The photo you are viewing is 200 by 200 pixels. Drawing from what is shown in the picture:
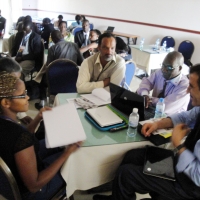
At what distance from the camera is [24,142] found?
1005mm

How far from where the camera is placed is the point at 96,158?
1318mm

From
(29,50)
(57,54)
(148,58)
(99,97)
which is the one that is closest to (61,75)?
(57,54)

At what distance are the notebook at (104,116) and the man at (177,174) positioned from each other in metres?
0.24

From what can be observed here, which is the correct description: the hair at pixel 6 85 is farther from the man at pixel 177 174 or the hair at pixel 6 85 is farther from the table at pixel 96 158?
the man at pixel 177 174

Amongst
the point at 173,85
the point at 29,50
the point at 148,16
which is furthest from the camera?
the point at 148,16

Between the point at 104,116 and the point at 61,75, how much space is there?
4.18 feet

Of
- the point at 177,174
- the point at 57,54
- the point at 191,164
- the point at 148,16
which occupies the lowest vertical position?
the point at 177,174

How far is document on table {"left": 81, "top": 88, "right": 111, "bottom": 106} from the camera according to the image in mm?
1801

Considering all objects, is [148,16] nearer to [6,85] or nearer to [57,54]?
[57,54]

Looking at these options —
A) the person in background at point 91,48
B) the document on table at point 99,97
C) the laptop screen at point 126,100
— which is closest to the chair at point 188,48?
the person in background at point 91,48

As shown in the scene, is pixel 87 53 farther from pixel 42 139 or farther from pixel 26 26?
pixel 42 139

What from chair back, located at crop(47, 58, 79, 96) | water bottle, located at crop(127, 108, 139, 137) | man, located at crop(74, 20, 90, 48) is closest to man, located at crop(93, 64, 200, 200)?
water bottle, located at crop(127, 108, 139, 137)

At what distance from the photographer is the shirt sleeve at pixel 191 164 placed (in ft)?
3.82

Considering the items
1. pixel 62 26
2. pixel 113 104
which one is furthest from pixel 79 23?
pixel 113 104
